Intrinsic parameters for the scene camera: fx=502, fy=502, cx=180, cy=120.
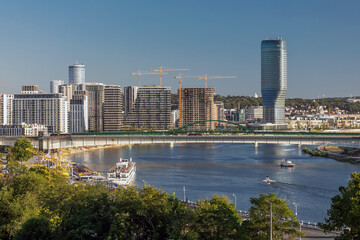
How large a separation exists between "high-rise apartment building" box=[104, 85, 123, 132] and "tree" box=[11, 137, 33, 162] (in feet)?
129

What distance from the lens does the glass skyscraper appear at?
9000cm

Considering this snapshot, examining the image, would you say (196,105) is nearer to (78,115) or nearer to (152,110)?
(152,110)

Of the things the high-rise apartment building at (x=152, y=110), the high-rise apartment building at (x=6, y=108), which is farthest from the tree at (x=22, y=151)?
the high-rise apartment building at (x=152, y=110)

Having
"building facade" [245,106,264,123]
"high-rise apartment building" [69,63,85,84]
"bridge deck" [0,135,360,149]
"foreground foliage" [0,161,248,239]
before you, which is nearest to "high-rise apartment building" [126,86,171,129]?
"building facade" [245,106,264,123]

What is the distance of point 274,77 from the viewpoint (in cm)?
8975

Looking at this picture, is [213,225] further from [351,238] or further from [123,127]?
[123,127]

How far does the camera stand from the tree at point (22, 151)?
36162mm

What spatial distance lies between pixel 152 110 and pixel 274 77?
23.2 meters

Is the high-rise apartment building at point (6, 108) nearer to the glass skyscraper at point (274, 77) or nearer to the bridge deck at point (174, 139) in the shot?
the bridge deck at point (174, 139)

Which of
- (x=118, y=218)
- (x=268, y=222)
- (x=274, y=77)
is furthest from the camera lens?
(x=274, y=77)

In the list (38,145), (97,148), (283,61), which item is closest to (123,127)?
(97,148)

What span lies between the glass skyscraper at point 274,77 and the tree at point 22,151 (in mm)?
59059

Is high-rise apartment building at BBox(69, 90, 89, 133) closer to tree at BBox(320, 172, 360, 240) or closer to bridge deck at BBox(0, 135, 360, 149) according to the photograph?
bridge deck at BBox(0, 135, 360, 149)

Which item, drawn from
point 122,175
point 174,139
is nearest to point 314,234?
point 122,175
